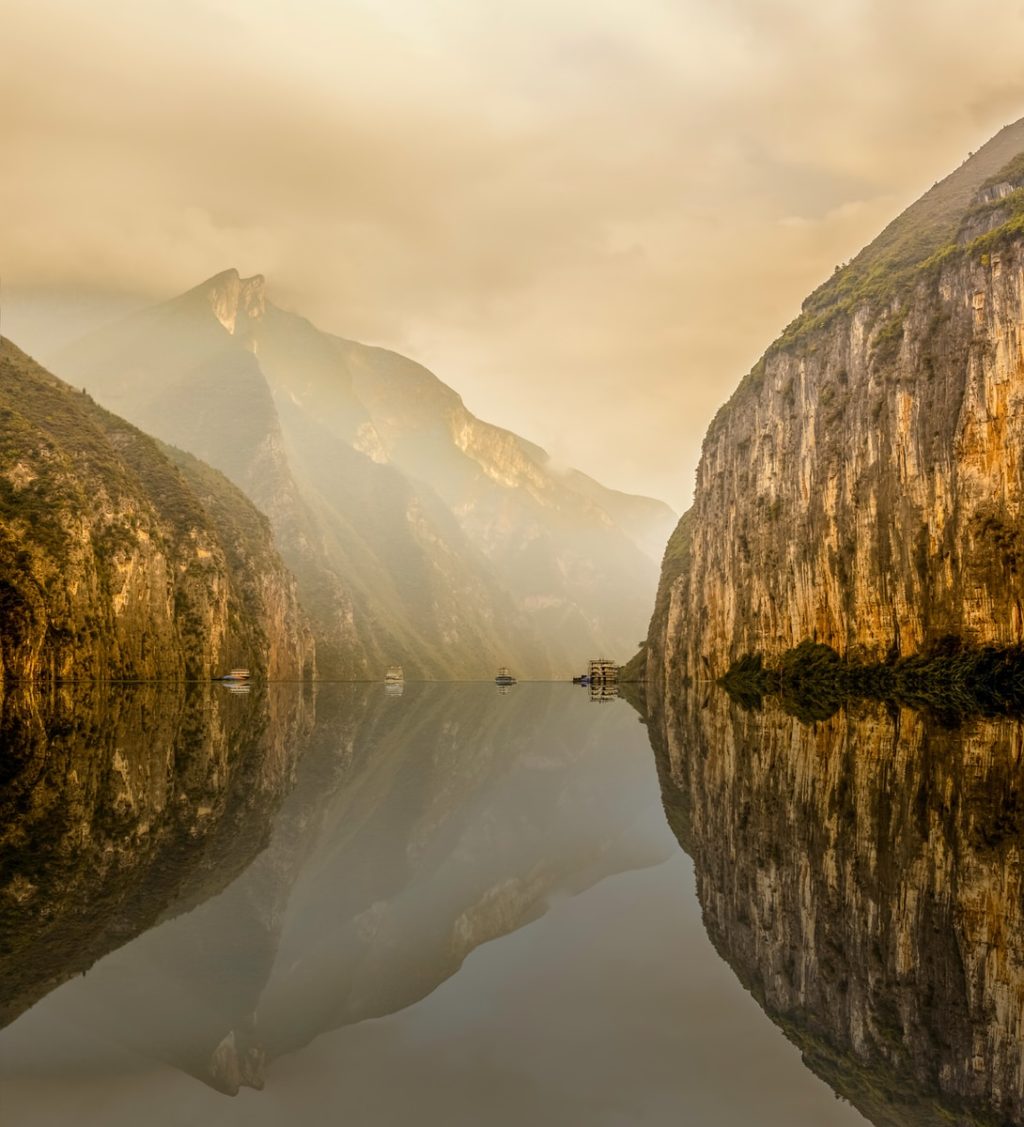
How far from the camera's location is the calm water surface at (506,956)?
6.09 metres

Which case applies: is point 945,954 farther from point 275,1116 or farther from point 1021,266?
point 1021,266

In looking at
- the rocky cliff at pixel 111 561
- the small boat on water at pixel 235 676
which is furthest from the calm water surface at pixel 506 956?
the small boat on water at pixel 235 676

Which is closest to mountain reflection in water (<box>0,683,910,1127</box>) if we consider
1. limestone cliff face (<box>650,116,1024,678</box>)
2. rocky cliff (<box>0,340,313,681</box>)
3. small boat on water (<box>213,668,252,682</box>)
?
limestone cliff face (<box>650,116,1024,678</box>)

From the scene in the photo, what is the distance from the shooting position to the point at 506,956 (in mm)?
9062

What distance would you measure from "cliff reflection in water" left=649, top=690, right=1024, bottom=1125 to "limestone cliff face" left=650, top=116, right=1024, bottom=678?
45415 millimetres

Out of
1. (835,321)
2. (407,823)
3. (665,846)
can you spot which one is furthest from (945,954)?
(835,321)

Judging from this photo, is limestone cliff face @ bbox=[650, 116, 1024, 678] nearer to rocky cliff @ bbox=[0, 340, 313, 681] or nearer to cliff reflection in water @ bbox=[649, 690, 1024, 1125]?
cliff reflection in water @ bbox=[649, 690, 1024, 1125]

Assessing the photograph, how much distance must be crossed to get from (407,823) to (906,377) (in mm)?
67720

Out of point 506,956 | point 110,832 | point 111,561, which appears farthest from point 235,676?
point 506,956

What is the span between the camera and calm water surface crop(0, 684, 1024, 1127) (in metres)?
6.09

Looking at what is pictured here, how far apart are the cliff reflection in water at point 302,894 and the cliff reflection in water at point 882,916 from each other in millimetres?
1927

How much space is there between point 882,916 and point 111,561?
9879cm

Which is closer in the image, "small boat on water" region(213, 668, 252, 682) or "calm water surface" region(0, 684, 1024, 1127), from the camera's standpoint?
"calm water surface" region(0, 684, 1024, 1127)

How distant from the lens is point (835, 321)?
91.3 meters
